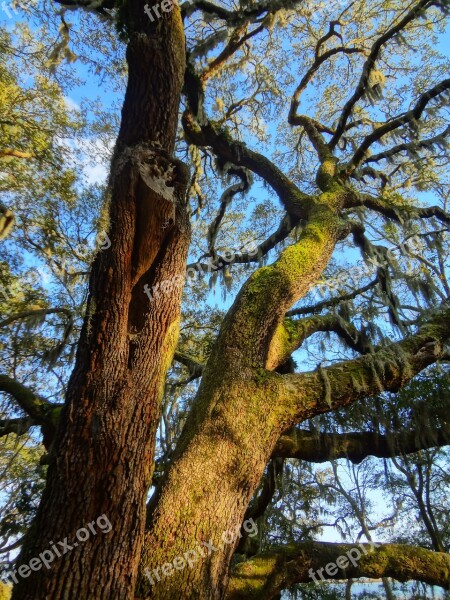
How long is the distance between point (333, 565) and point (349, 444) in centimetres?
120

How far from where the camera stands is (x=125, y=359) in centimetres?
235

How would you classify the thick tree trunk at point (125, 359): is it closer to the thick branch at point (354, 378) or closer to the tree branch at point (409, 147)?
the thick branch at point (354, 378)

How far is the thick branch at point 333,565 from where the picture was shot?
324 cm

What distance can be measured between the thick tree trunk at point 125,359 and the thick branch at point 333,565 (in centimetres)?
177

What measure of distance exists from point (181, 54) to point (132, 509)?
3189mm

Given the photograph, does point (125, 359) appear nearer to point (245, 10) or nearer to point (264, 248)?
point (264, 248)

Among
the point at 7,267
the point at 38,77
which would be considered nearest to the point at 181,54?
the point at 7,267

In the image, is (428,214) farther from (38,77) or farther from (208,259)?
(38,77)

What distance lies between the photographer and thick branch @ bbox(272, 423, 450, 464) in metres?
4.17

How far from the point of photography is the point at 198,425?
8.86 feet

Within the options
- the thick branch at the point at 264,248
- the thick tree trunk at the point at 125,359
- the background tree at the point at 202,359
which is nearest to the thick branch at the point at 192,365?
the background tree at the point at 202,359

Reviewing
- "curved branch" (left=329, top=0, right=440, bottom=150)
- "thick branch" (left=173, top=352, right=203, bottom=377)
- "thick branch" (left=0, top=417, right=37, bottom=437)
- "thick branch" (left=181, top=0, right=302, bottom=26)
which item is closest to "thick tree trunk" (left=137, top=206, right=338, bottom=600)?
"thick branch" (left=173, top=352, right=203, bottom=377)


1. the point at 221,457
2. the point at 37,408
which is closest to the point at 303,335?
the point at 221,457

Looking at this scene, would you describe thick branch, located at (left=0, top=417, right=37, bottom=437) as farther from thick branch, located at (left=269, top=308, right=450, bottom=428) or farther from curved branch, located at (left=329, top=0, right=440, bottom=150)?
curved branch, located at (left=329, top=0, right=440, bottom=150)
